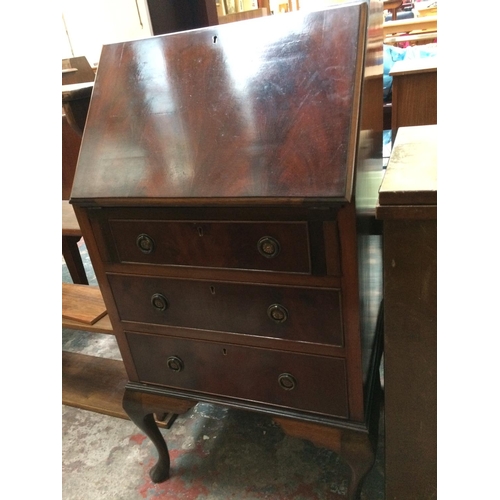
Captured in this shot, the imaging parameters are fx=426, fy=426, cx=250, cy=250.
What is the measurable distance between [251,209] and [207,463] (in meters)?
0.95

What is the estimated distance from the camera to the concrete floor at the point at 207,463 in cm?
122

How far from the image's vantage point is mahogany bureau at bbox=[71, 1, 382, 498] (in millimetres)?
729

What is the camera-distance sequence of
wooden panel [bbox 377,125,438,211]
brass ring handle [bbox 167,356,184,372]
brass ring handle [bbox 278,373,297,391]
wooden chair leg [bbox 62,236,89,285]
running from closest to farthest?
1. wooden panel [bbox 377,125,438,211]
2. brass ring handle [bbox 278,373,297,391]
3. brass ring handle [bbox 167,356,184,372]
4. wooden chair leg [bbox 62,236,89,285]

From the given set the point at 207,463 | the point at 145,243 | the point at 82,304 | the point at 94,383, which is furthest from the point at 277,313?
the point at 94,383

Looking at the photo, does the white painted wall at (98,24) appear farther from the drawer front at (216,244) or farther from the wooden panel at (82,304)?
the drawer front at (216,244)

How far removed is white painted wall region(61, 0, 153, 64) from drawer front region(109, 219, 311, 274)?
1419mm

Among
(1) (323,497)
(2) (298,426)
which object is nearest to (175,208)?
(2) (298,426)

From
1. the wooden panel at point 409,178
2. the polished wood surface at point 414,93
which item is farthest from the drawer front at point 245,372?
the polished wood surface at point 414,93

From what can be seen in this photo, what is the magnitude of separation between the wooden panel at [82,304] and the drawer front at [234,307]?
56cm

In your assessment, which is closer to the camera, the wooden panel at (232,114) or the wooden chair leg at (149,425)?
the wooden panel at (232,114)

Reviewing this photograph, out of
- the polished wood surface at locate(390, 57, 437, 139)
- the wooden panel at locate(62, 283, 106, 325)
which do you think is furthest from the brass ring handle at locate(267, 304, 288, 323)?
the polished wood surface at locate(390, 57, 437, 139)

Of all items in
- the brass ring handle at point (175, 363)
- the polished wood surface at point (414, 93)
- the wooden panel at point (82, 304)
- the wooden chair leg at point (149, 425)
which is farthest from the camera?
the polished wood surface at point (414, 93)

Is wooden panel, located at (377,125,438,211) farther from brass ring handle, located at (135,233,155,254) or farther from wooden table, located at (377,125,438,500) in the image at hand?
brass ring handle, located at (135,233,155,254)

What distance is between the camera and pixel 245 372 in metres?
0.98
